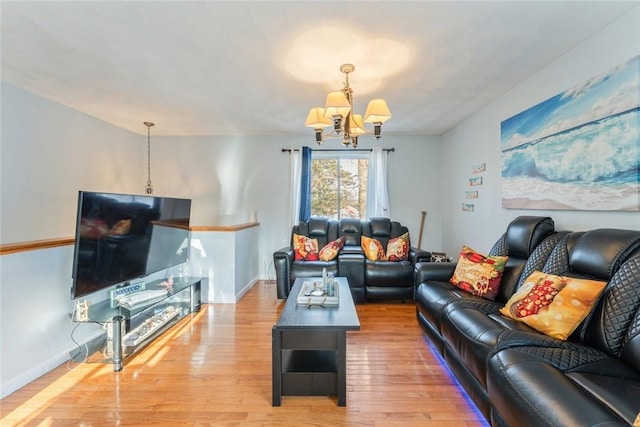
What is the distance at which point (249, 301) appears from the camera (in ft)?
12.2

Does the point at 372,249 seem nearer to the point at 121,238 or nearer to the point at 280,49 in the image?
the point at 280,49

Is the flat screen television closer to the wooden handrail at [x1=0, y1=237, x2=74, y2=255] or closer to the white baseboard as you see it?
the wooden handrail at [x1=0, y1=237, x2=74, y2=255]

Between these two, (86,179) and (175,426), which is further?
(86,179)

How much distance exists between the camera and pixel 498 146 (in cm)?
319

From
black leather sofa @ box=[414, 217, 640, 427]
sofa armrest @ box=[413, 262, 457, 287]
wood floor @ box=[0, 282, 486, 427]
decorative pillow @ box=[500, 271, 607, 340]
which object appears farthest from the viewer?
sofa armrest @ box=[413, 262, 457, 287]

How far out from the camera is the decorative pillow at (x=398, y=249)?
384 centimetres

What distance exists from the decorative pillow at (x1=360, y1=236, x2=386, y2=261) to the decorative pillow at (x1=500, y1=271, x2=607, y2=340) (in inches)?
77.2

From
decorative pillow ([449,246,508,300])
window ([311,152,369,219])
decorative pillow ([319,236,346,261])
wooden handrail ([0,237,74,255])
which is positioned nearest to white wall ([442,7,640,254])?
decorative pillow ([449,246,508,300])

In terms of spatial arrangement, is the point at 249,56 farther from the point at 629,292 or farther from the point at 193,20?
the point at 629,292

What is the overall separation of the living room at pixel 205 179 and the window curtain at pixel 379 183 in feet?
0.57

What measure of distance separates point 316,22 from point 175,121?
2963 mm

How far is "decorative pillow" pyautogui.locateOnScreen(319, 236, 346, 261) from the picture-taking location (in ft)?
12.6

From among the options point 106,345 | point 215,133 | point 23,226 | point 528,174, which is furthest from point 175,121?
point 528,174

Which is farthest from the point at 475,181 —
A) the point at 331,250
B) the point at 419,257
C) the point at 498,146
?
the point at 331,250
